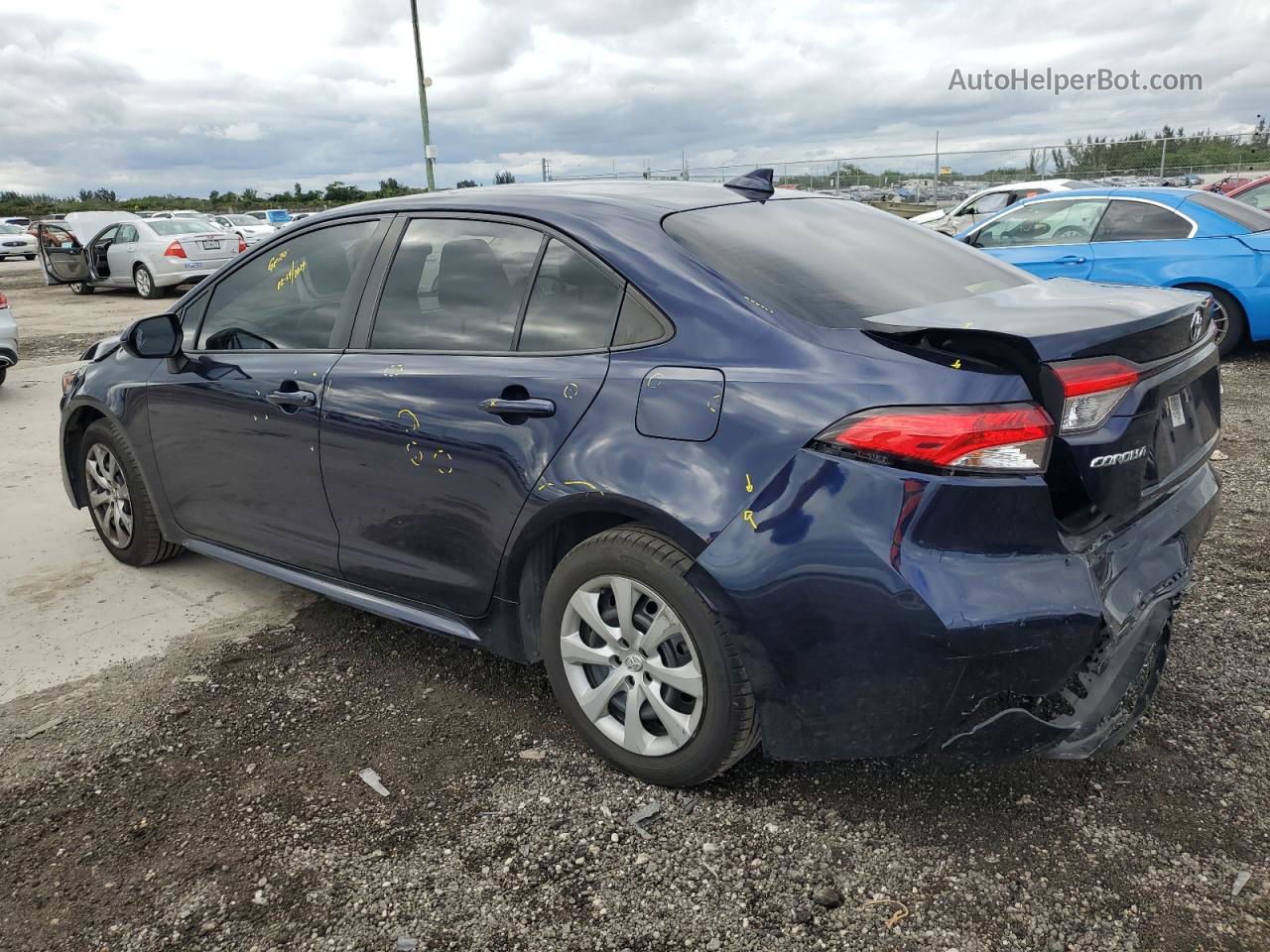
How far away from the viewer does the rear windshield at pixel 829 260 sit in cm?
261

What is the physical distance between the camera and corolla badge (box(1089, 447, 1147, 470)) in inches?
91.0

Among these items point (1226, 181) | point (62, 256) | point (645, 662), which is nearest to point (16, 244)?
point (62, 256)

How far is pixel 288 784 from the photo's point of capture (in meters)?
2.88

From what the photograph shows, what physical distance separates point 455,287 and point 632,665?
4.42 feet

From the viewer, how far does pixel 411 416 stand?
121 inches

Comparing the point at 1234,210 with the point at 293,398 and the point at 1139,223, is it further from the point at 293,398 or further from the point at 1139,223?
the point at 293,398

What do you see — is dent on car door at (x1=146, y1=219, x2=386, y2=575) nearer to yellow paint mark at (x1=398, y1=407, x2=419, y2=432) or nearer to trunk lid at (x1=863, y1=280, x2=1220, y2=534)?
yellow paint mark at (x1=398, y1=407, x2=419, y2=432)

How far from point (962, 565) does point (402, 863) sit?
5.16ft

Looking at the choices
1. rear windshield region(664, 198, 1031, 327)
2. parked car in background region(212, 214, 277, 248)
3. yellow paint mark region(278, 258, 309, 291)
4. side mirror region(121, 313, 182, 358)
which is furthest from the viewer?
parked car in background region(212, 214, 277, 248)

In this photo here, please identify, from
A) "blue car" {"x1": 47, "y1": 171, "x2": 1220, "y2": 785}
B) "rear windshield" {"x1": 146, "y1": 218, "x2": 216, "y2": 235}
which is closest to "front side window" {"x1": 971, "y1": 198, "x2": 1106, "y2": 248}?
"blue car" {"x1": 47, "y1": 171, "x2": 1220, "y2": 785}

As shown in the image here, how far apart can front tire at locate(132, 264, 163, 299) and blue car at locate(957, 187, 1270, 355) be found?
1520 centimetres

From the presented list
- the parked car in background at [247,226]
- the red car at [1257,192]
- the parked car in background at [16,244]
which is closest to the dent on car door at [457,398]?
the red car at [1257,192]

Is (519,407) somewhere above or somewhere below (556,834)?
above

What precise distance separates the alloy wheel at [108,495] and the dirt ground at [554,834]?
123 cm
